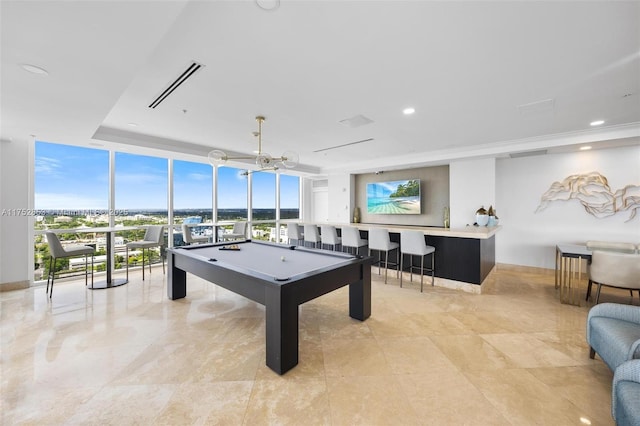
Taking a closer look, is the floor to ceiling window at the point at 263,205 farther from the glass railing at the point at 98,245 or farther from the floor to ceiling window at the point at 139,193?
the floor to ceiling window at the point at 139,193

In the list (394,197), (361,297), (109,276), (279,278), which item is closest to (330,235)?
(361,297)

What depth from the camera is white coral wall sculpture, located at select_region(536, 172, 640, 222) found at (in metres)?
4.53

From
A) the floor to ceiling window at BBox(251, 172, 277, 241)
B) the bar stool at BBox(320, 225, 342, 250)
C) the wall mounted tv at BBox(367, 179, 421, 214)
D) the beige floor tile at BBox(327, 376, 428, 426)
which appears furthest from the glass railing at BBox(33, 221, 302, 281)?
the beige floor tile at BBox(327, 376, 428, 426)

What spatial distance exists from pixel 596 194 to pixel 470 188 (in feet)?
6.75

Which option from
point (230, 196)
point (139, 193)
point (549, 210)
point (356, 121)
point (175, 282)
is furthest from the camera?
point (230, 196)

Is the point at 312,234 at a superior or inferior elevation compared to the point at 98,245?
superior

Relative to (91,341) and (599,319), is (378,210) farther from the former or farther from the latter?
(91,341)

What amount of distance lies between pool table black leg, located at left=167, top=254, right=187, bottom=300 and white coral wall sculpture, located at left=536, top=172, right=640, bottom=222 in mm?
6995

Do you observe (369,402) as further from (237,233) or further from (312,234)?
(237,233)

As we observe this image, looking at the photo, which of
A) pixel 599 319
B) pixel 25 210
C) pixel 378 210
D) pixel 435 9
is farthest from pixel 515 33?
pixel 25 210

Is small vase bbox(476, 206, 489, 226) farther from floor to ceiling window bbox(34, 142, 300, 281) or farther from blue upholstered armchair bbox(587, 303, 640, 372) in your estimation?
floor to ceiling window bbox(34, 142, 300, 281)

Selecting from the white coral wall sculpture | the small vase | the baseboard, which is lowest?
the baseboard

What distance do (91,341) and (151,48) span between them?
Result: 2812mm

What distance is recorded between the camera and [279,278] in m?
2.26
